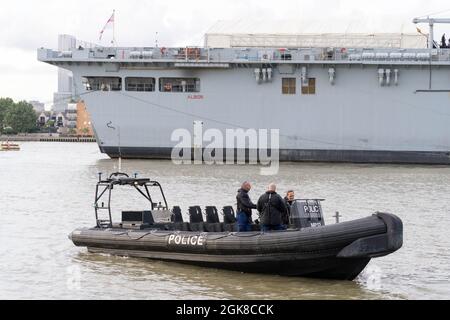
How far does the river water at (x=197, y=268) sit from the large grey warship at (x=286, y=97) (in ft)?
22.0

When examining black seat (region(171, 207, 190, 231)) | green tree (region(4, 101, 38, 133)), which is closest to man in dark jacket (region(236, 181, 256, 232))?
black seat (region(171, 207, 190, 231))

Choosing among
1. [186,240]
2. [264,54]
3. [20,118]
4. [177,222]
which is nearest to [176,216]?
[177,222]

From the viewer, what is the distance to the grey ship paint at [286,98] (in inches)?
2104

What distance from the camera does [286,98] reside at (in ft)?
179

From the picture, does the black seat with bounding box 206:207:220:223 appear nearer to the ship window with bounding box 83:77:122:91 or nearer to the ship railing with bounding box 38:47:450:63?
the ship railing with bounding box 38:47:450:63

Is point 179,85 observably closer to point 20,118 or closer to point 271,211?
point 271,211

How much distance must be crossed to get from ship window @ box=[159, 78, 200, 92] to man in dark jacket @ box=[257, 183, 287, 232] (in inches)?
1463

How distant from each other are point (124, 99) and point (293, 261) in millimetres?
38617

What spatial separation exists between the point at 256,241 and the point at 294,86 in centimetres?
3740

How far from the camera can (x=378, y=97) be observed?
178 feet

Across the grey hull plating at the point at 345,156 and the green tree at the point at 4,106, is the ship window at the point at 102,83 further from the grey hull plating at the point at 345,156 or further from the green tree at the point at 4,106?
the green tree at the point at 4,106

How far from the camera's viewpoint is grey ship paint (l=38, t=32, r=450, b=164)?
175 ft

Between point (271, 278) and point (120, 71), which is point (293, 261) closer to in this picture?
point (271, 278)

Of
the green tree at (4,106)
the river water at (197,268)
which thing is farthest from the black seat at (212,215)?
the green tree at (4,106)
